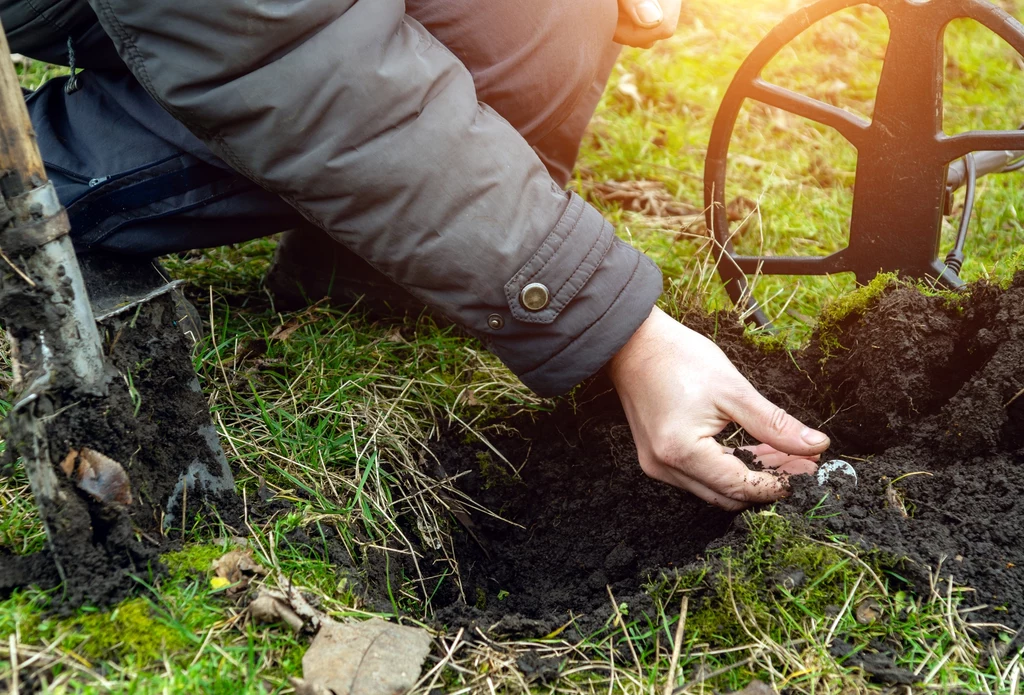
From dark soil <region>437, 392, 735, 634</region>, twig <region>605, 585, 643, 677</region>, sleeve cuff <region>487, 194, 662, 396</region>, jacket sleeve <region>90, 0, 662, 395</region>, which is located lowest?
dark soil <region>437, 392, 735, 634</region>

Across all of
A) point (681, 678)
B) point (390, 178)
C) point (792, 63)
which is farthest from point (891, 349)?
point (792, 63)

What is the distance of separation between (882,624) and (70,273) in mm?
1508

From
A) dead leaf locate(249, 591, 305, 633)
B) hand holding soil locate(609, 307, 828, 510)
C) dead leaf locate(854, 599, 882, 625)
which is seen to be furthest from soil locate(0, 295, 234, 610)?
dead leaf locate(854, 599, 882, 625)

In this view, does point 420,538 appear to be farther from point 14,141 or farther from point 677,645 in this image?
point 14,141

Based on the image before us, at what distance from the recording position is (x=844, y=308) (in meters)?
1.91

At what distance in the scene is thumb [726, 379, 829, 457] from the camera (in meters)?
1.53

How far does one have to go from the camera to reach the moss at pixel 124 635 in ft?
4.06

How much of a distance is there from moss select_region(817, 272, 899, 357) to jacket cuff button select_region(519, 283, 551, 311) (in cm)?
80

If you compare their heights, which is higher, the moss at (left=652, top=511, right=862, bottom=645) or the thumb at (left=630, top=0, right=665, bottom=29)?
the thumb at (left=630, top=0, right=665, bottom=29)

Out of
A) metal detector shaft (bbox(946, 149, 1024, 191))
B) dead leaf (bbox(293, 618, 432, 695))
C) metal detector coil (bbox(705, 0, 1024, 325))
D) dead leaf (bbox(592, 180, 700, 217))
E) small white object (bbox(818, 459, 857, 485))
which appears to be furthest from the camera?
dead leaf (bbox(592, 180, 700, 217))

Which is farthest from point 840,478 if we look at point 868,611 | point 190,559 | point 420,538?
point 190,559

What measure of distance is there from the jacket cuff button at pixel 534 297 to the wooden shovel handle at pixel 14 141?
0.85 metres

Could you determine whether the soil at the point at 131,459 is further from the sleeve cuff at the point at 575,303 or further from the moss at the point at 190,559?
the sleeve cuff at the point at 575,303

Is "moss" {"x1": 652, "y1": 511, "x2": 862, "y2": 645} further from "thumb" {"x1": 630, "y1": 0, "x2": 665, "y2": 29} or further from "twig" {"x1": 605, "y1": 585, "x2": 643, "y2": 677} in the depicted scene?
"thumb" {"x1": 630, "y1": 0, "x2": 665, "y2": 29}
